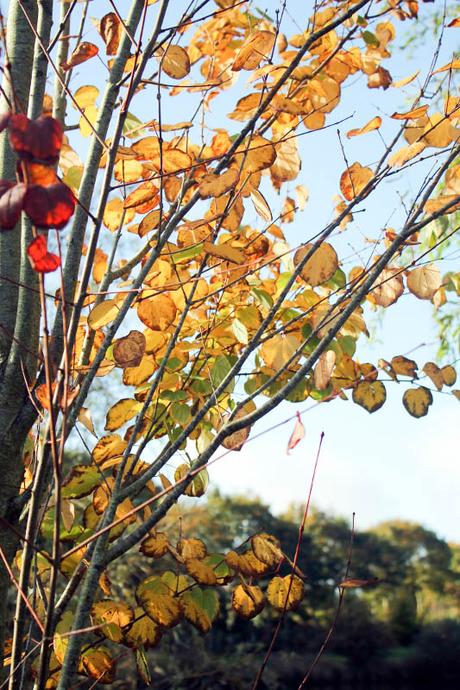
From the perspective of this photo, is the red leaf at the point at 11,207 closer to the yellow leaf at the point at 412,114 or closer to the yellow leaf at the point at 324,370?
the yellow leaf at the point at 324,370

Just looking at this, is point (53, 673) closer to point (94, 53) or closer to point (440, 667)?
point (94, 53)

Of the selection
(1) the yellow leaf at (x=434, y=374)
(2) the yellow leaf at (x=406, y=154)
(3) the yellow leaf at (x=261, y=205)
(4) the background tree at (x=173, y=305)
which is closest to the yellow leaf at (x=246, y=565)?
(4) the background tree at (x=173, y=305)

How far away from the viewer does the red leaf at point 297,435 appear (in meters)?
0.87

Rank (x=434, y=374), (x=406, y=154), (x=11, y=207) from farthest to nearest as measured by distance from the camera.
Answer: (x=434, y=374) → (x=406, y=154) → (x=11, y=207)

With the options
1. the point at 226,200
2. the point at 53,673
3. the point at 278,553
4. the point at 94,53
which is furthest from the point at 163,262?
the point at 53,673

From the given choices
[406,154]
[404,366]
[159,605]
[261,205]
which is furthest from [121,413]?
[406,154]

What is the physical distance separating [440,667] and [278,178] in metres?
9.86

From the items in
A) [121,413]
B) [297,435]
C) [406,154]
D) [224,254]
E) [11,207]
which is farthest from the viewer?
[121,413]

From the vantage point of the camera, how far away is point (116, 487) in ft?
3.38

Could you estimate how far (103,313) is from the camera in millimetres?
1055

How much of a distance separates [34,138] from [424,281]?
82 centimetres

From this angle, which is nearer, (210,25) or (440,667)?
(210,25)

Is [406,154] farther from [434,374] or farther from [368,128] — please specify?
[434,374]

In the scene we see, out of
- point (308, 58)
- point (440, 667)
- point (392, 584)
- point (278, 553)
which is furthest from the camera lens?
point (392, 584)
